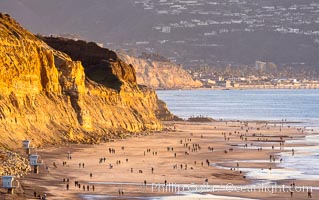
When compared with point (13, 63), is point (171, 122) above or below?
below

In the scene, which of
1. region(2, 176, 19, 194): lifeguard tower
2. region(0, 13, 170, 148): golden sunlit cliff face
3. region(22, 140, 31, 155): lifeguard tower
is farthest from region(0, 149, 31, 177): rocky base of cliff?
region(0, 13, 170, 148): golden sunlit cliff face

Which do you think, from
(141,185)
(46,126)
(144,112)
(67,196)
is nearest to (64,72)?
(46,126)

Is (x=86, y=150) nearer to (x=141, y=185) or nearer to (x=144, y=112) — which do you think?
(x=141, y=185)

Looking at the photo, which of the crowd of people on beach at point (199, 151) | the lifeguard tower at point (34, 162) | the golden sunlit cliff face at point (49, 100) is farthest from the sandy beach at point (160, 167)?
the golden sunlit cliff face at point (49, 100)

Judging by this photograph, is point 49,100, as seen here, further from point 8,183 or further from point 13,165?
point 8,183

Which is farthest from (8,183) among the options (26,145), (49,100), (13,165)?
(49,100)

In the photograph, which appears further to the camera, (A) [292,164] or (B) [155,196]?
(A) [292,164]

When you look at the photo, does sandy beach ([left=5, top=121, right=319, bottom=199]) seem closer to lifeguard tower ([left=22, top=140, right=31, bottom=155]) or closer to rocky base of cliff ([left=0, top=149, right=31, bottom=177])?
rocky base of cliff ([left=0, top=149, right=31, bottom=177])

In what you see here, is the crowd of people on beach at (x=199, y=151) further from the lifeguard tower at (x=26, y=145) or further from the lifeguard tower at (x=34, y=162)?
the lifeguard tower at (x=26, y=145)
